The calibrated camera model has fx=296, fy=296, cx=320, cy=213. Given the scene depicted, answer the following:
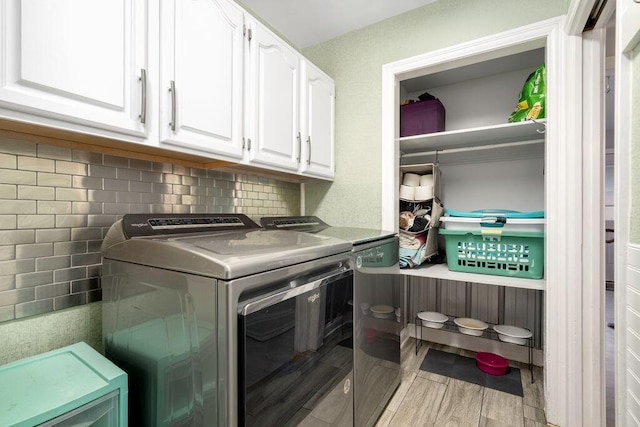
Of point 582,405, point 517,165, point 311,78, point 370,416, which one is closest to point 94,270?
point 370,416

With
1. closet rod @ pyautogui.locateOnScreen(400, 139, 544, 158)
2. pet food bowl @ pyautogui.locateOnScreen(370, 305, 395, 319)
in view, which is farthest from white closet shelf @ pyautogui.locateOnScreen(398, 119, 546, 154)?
pet food bowl @ pyautogui.locateOnScreen(370, 305, 395, 319)

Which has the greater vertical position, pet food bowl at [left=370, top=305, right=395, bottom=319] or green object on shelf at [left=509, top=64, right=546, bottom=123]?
green object on shelf at [left=509, top=64, right=546, bottom=123]

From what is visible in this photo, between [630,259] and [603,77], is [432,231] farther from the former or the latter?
[630,259]

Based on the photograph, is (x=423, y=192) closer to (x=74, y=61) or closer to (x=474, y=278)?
(x=474, y=278)

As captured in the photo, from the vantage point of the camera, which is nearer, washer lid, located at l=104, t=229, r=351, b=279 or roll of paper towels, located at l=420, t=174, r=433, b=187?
washer lid, located at l=104, t=229, r=351, b=279

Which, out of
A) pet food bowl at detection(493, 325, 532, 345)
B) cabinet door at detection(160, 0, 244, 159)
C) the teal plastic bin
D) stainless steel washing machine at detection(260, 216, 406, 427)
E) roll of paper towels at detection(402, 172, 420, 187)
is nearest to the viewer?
the teal plastic bin

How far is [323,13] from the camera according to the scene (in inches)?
81.8

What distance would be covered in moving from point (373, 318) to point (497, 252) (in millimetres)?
1013

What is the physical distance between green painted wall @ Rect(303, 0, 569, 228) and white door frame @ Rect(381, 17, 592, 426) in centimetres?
38

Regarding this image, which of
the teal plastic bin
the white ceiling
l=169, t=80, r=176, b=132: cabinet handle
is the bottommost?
the teal plastic bin

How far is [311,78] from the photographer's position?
6.82 feet

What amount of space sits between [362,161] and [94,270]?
175 cm

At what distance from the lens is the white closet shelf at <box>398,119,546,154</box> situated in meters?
1.86

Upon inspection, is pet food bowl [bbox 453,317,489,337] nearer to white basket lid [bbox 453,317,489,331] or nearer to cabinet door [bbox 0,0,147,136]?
white basket lid [bbox 453,317,489,331]
